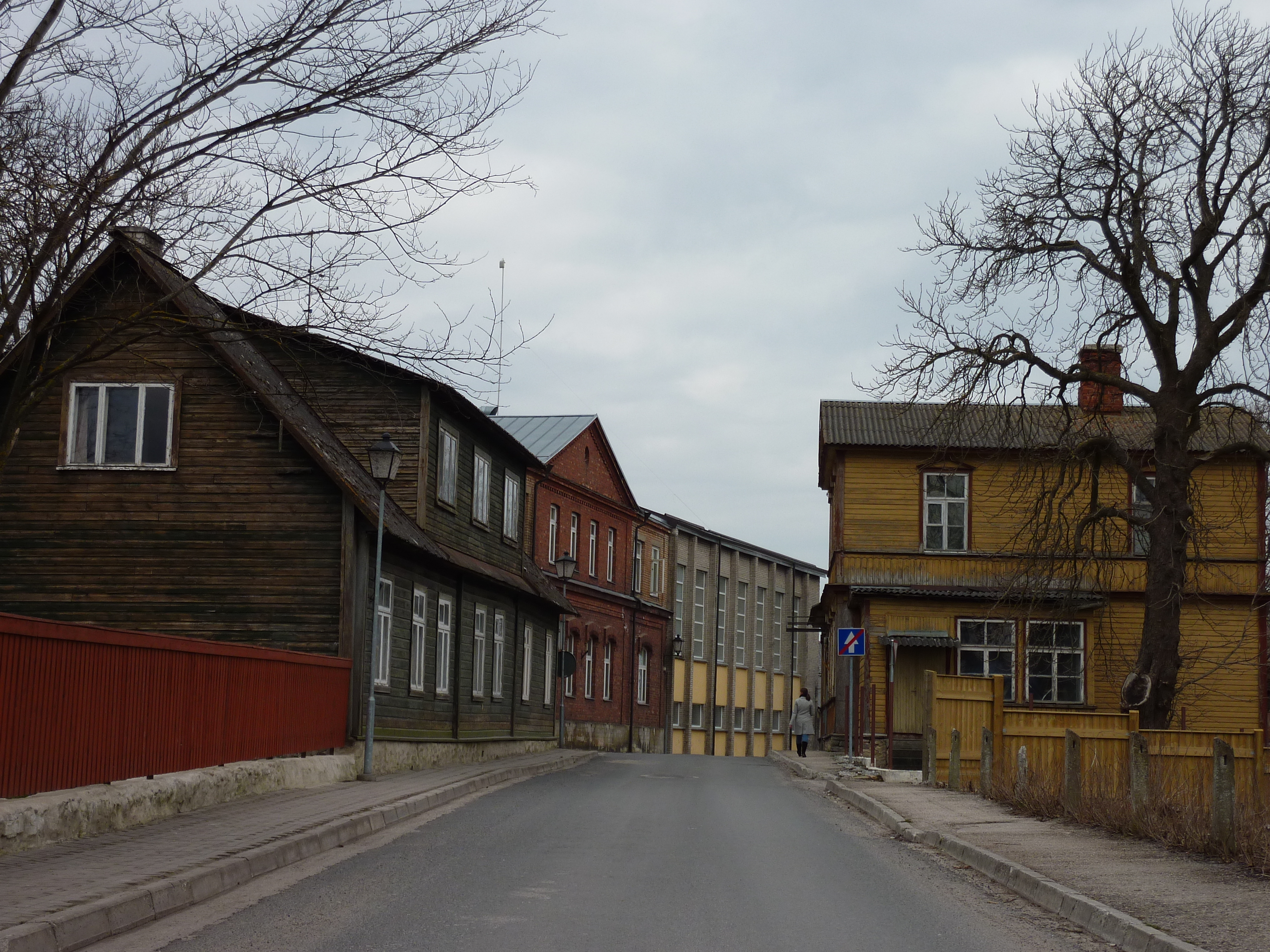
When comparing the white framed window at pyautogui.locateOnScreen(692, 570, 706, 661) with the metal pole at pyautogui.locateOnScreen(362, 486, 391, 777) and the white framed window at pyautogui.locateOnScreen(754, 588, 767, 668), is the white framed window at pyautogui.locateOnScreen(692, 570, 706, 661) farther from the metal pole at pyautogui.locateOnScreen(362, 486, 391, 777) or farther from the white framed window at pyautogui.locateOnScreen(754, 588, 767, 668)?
the metal pole at pyautogui.locateOnScreen(362, 486, 391, 777)

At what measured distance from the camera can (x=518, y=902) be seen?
9617 millimetres

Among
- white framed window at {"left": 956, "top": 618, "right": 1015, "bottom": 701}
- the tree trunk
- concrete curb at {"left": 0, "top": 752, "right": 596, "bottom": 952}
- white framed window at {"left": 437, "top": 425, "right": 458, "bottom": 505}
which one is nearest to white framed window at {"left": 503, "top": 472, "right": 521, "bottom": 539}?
white framed window at {"left": 437, "top": 425, "right": 458, "bottom": 505}

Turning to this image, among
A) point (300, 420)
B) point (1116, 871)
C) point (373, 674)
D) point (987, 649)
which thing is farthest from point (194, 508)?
point (987, 649)

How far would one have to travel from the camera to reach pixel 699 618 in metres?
67.4

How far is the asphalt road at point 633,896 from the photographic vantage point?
8.34 m

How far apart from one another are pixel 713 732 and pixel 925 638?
3290cm

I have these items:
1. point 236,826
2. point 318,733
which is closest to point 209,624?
point 318,733

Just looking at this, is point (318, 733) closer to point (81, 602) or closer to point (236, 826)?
point (81, 602)

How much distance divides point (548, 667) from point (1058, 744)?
66.5 ft

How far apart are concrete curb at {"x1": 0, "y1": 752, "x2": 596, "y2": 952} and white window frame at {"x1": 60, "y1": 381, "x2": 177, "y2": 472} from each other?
8.83 metres

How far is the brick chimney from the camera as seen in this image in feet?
89.9

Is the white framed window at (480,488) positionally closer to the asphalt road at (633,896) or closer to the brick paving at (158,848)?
the brick paving at (158,848)

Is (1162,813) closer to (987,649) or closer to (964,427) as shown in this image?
(987,649)

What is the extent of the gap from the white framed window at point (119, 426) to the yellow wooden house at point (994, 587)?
60.8 feet
